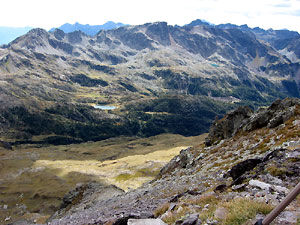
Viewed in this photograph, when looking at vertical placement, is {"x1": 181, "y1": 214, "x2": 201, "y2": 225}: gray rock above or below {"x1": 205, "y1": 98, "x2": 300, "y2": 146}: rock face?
above

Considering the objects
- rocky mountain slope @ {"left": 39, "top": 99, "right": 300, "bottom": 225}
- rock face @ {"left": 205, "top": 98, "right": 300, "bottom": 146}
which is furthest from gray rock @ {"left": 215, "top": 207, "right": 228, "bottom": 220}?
rock face @ {"left": 205, "top": 98, "right": 300, "bottom": 146}

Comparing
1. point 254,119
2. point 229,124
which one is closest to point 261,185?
point 254,119

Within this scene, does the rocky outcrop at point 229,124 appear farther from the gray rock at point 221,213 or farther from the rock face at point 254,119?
the gray rock at point 221,213

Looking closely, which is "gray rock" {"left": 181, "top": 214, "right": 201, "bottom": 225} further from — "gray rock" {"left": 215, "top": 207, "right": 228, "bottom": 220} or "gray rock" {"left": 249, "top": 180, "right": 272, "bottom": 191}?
"gray rock" {"left": 249, "top": 180, "right": 272, "bottom": 191}

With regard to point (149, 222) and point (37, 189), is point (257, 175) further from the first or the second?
point (37, 189)

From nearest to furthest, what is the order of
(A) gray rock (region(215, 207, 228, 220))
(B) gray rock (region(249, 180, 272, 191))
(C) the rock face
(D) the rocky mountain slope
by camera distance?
1. (D) the rocky mountain slope
2. (A) gray rock (region(215, 207, 228, 220))
3. (B) gray rock (region(249, 180, 272, 191))
4. (C) the rock face

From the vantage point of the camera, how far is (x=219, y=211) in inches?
448

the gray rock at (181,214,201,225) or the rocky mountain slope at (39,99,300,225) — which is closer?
the rocky mountain slope at (39,99,300,225)

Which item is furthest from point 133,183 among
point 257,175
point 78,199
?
point 257,175

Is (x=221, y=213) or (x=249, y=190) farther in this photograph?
(x=249, y=190)

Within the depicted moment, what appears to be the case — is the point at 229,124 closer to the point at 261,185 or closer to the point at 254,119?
the point at 254,119

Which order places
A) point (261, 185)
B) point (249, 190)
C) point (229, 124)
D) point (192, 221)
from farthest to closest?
1. point (229, 124)
2. point (249, 190)
3. point (261, 185)
4. point (192, 221)

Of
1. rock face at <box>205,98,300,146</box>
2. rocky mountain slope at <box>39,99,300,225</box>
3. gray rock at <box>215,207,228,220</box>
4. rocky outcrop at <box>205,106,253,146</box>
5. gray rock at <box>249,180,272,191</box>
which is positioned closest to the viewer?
rocky mountain slope at <box>39,99,300,225</box>

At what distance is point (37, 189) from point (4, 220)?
58654mm
